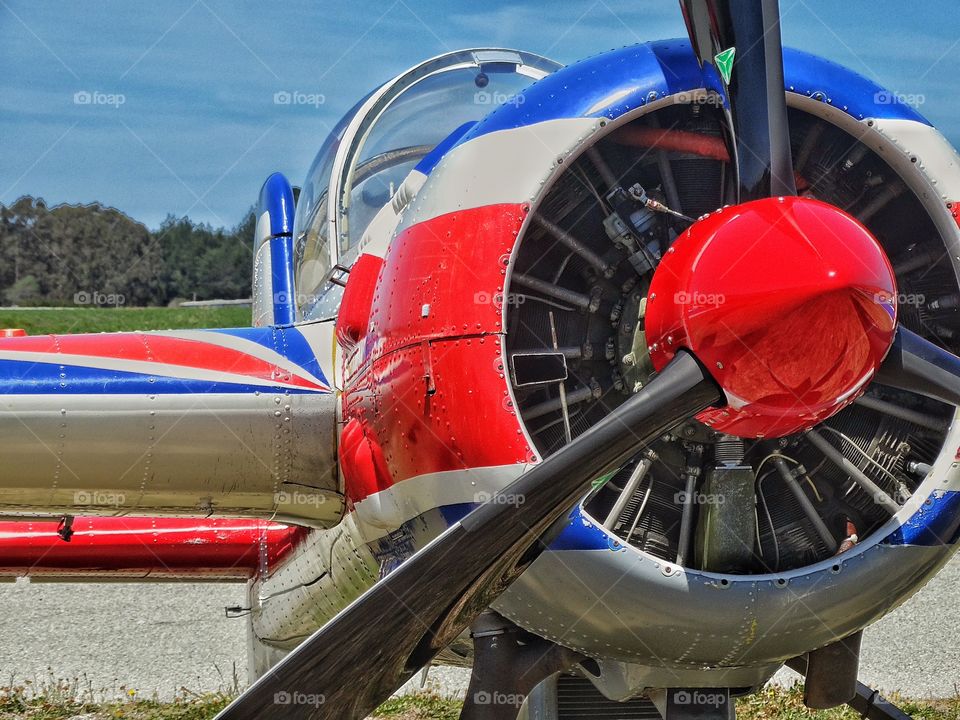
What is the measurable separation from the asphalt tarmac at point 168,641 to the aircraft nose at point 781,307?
223 inches

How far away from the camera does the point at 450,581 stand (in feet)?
10.9

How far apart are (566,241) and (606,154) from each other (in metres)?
0.31

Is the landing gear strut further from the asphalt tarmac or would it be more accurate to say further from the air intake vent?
the asphalt tarmac

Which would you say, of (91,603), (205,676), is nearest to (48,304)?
(91,603)

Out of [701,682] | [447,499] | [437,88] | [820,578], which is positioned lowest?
[701,682]

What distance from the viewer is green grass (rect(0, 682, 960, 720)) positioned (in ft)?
25.0

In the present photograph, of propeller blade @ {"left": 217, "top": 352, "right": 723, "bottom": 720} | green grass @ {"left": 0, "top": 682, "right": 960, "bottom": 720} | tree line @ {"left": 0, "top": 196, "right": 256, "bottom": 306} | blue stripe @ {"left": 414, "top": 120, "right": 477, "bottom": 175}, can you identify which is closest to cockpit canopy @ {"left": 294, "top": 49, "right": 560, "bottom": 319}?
blue stripe @ {"left": 414, "top": 120, "right": 477, "bottom": 175}

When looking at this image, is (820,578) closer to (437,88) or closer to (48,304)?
(437,88)

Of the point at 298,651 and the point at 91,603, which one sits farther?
the point at 91,603

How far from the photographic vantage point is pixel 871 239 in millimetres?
3080

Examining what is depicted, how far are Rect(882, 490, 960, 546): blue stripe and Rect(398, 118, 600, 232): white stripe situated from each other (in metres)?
1.55

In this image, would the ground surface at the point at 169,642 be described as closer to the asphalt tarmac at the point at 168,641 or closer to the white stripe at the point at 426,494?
the asphalt tarmac at the point at 168,641

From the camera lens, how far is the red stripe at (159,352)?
441 centimetres

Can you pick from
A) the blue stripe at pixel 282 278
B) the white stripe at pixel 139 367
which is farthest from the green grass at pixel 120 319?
the white stripe at pixel 139 367
